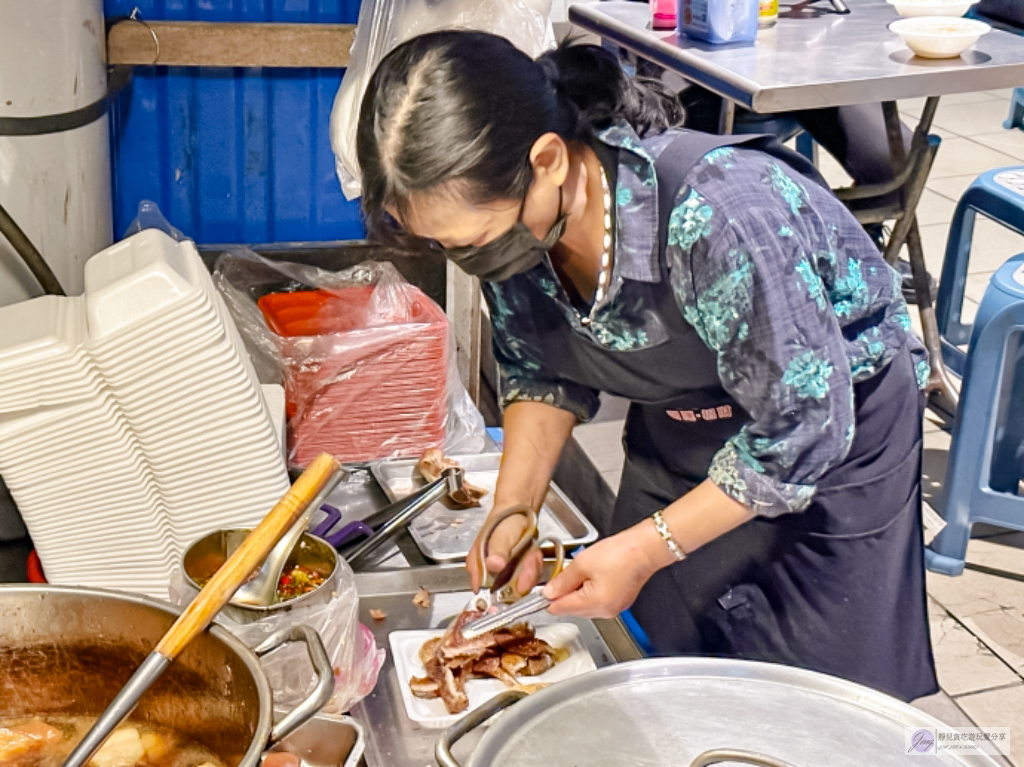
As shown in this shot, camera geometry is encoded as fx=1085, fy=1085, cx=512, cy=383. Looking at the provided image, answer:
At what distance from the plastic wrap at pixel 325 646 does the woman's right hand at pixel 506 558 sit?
0.19 meters

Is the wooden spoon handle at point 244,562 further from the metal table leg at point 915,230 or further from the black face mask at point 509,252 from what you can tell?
the metal table leg at point 915,230

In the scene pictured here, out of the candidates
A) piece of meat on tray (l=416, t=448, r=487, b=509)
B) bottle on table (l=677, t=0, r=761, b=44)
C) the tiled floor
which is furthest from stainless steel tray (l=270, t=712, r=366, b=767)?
bottle on table (l=677, t=0, r=761, b=44)

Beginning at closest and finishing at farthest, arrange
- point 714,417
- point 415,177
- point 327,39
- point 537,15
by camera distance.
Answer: point 415,177 < point 714,417 < point 537,15 < point 327,39

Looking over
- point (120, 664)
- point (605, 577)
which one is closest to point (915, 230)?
point (605, 577)

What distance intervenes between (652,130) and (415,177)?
356mm

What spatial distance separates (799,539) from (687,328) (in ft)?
1.42

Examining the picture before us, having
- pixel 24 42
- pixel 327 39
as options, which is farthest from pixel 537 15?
pixel 24 42

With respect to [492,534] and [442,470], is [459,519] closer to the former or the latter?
[442,470]

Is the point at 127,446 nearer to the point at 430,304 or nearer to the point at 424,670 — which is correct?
the point at 424,670

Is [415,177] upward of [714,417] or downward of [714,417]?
upward

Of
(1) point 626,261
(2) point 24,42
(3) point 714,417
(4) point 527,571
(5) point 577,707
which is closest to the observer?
(5) point 577,707

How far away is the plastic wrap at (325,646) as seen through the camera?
1158 millimetres

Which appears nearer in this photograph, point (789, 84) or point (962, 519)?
point (789, 84)

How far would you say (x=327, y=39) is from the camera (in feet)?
8.29
